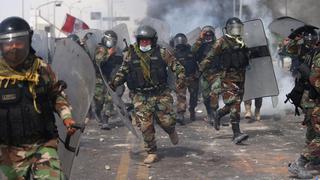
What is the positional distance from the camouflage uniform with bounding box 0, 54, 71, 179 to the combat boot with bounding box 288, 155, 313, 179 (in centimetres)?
300

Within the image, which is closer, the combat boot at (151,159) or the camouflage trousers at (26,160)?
the camouflage trousers at (26,160)

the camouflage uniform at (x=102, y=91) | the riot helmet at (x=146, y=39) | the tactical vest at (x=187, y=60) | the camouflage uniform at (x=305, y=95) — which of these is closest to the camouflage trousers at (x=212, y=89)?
the tactical vest at (x=187, y=60)

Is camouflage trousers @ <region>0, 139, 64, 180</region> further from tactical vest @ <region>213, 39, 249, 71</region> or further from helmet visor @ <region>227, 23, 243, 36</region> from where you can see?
helmet visor @ <region>227, 23, 243, 36</region>

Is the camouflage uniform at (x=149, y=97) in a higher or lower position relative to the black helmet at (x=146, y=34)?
lower

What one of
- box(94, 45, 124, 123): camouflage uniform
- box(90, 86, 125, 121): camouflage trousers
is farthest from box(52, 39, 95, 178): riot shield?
box(90, 86, 125, 121): camouflage trousers

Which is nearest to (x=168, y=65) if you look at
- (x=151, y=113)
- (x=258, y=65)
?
(x=151, y=113)

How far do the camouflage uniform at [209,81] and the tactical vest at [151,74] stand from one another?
3307 mm

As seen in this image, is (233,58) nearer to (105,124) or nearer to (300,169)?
(300,169)

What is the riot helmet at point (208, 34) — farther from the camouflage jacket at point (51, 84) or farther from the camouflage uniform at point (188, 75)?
the camouflage jacket at point (51, 84)

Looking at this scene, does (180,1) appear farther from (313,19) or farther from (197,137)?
(197,137)

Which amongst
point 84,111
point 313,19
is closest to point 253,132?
point 84,111

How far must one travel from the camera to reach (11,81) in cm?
420

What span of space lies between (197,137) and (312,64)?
3.89 m

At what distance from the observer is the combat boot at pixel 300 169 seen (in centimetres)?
633
